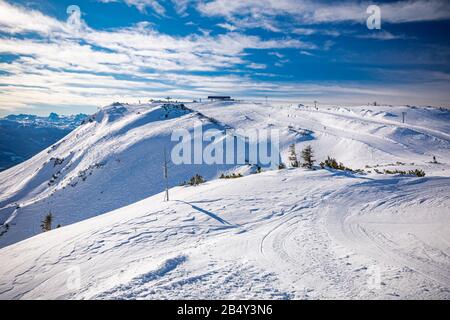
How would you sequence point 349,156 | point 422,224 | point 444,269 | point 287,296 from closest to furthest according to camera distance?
point 287,296
point 444,269
point 422,224
point 349,156

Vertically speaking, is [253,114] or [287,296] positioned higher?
[253,114]

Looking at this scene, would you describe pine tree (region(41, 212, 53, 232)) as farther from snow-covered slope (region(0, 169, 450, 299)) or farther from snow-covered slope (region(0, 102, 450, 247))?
snow-covered slope (region(0, 169, 450, 299))

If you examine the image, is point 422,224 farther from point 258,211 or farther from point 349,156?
point 349,156

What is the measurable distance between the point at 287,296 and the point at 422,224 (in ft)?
30.5

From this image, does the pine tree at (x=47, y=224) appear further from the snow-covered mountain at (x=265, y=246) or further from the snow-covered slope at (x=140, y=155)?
the snow-covered mountain at (x=265, y=246)

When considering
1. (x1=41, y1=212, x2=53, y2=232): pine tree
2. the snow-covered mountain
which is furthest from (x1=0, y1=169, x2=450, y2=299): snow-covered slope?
(x1=41, y1=212, x2=53, y2=232): pine tree

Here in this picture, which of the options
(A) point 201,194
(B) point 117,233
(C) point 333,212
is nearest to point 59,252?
(B) point 117,233

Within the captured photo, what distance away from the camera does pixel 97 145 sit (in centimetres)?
7719

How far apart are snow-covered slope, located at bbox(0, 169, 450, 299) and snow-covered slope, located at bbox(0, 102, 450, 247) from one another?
2060cm

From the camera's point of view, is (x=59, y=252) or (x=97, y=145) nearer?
(x=59, y=252)

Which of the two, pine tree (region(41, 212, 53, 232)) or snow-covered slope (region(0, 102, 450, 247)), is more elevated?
snow-covered slope (region(0, 102, 450, 247))

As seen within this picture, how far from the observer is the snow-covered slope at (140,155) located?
49.6 meters

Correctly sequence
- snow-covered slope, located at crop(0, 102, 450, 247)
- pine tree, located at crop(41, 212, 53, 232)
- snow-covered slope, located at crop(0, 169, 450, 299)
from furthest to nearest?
snow-covered slope, located at crop(0, 102, 450, 247) < pine tree, located at crop(41, 212, 53, 232) < snow-covered slope, located at crop(0, 169, 450, 299)

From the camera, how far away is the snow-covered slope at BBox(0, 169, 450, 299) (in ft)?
28.8
